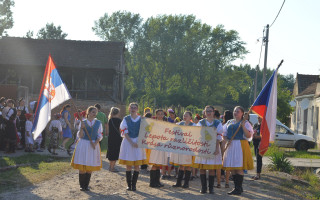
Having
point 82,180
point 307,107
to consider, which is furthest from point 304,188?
point 307,107

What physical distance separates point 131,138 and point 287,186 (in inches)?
203

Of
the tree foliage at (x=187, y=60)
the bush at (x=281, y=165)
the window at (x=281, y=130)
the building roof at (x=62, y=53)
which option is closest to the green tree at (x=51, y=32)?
the tree foliage at (x=187, y=60)

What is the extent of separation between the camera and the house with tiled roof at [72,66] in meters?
33.9

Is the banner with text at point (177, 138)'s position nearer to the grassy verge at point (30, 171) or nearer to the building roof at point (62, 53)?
the grassy verge at point (30, 171)

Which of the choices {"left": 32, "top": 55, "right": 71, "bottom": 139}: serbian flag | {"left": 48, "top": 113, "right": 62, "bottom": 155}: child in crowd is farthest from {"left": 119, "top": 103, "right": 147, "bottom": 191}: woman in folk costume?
{"left": 48, "top": 113, "right": 62, "bottom": 155}: child in crowd

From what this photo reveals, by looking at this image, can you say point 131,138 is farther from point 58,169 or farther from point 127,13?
point 127,13

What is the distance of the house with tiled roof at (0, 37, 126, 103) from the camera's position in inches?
1334

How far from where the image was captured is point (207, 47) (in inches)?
2311

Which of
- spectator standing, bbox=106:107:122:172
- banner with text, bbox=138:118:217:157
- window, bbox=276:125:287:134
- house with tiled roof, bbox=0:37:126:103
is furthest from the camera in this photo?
house with tiled roof, bbox=0:37:126:103

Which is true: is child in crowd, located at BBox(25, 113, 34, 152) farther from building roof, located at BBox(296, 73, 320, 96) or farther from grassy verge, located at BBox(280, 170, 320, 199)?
building roof, located at BBox(296, 73, 320, 96)

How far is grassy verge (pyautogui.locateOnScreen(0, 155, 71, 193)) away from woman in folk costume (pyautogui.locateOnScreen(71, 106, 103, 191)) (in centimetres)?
142

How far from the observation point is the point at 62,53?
3525 centimetres

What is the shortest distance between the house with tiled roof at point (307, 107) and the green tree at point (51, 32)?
2009 inches

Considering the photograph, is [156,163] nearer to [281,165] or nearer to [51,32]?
[281,165]
